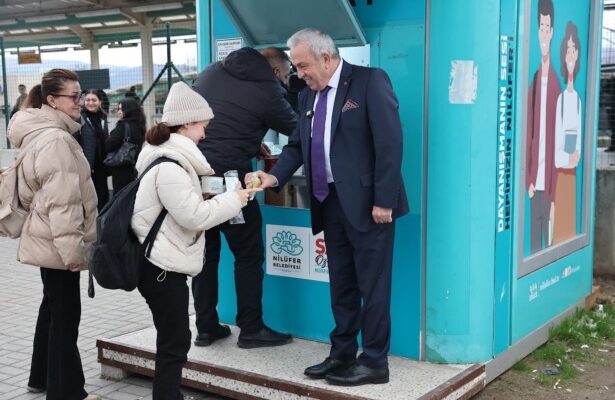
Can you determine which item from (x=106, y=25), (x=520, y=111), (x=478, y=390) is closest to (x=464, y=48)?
(x=520, y=111)

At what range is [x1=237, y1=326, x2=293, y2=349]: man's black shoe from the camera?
4219 mm

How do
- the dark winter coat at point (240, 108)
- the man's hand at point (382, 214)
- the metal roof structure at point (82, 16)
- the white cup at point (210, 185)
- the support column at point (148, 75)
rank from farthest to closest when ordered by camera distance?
the metal roof structure at point (82, 16) → the support column at point (148, 75) → the dark winter coat at point (240, 108) → the man's hand at point (382, 214) → the white cup at point (210, 185)

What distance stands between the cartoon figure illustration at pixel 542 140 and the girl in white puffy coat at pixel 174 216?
194 cm

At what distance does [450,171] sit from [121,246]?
172 cm

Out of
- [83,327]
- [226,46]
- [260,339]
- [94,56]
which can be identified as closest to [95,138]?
[83,327]

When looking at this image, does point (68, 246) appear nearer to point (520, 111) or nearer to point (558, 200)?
point (520, 111)

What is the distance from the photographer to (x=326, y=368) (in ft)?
12.1

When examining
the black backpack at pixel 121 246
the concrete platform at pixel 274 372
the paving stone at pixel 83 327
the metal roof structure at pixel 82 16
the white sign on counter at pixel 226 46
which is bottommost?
the paving stone at pixel 83 327

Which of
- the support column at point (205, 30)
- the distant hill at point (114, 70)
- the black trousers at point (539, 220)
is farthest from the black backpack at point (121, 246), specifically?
the distant hill at point (114, 70)

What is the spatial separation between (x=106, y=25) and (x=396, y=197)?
64.8 ft

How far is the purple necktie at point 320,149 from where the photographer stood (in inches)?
140

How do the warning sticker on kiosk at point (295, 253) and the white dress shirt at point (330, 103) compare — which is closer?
the white dress shirt at point (330, 103)

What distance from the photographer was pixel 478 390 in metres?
3.87

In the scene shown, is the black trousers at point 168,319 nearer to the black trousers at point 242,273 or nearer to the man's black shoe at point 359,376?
the man's black shoe at point 359,376
